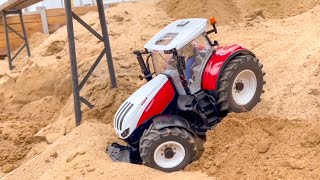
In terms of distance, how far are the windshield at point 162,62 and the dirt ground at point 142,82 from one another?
3.23ft

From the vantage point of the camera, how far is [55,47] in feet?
41.1

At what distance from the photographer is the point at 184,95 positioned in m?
5.65

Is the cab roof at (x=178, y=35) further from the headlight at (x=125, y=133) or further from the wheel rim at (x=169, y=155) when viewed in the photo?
the wheel rim at (x=169, y=155)

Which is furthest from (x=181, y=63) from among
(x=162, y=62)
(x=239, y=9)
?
(x=239, y=9)

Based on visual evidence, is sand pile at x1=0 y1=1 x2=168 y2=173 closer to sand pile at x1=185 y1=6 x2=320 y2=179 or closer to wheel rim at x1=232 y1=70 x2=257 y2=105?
wheel rim at x1=232 y1=70 x2=257 y2=105

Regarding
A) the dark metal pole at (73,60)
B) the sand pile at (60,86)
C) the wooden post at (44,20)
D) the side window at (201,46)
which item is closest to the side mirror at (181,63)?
the side window at (201,46)

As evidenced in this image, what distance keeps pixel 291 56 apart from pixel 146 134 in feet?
11.9

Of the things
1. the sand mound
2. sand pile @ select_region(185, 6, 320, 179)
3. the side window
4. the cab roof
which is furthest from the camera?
the side window

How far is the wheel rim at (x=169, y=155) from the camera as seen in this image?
16.8ft

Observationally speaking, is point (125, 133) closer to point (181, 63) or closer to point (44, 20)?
point (181, 63)

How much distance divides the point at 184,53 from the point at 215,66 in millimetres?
416

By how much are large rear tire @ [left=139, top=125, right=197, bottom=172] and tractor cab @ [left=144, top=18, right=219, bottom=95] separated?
71 cm

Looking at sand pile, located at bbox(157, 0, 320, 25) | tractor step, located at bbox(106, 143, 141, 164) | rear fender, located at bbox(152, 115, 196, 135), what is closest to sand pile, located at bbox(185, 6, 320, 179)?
rear fender, located at bbox(152, 115, 196, 135)

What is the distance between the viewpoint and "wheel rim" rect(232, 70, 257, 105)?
5.86 meters
